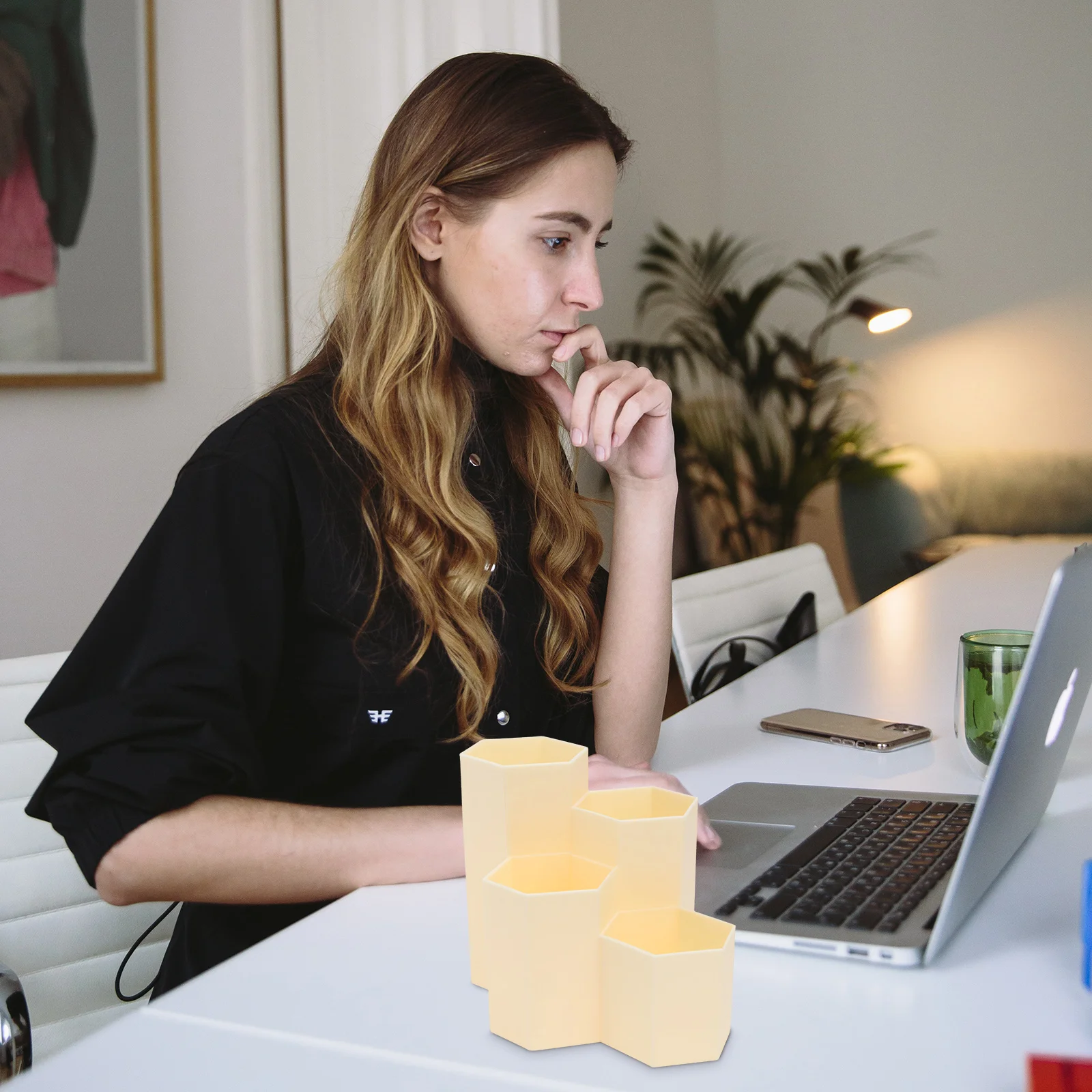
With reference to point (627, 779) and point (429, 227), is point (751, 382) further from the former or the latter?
point (627, 779)

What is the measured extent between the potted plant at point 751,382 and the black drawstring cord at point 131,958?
3.58 meters

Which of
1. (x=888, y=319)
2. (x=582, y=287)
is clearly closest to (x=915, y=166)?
(x=888, y=319)

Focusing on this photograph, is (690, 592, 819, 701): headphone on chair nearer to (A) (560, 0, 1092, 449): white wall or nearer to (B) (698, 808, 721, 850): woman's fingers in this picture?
(B) (698, 808, 721, 850): woman's fingers

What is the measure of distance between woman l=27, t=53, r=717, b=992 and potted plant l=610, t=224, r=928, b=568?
10.6 ft

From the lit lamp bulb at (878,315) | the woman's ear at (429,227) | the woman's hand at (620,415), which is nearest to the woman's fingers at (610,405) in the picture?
the woman's hand at (620,415)

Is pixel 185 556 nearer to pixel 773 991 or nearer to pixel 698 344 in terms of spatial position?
pixel 773 991

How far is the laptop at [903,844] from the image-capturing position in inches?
28.4

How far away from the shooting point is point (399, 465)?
122 centimetres

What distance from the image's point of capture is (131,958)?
126 centimetres

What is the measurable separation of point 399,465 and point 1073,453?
4.33 m

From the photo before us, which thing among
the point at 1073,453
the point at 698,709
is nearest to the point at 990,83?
the point at 1073,453

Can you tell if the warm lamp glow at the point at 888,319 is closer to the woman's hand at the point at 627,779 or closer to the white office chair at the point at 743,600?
the white office chair at the point at 743,600

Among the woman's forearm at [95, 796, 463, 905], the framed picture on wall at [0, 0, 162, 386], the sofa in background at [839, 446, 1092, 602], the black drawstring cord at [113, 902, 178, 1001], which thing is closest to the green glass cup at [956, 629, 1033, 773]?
the woman's forearm at [95, 796, 463, 905]

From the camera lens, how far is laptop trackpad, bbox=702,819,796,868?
0.89m
